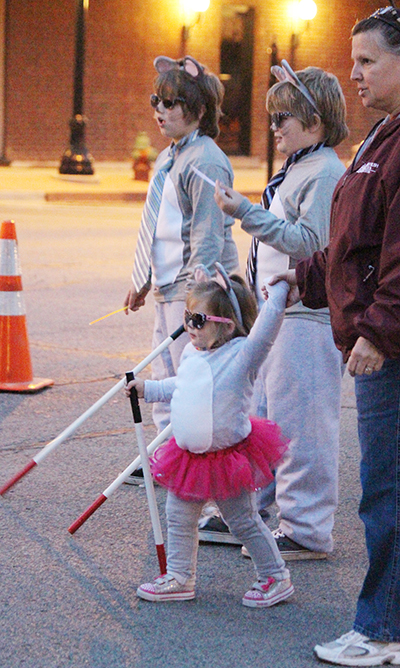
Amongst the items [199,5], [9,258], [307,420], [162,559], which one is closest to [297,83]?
[307,420]

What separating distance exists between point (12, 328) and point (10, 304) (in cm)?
16

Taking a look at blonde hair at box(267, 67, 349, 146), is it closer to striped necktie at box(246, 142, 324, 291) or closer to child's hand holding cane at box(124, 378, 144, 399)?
striped necktie at box(246, 142, 324, 291)

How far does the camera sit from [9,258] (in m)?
6.37

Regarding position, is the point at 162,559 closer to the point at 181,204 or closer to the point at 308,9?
the point at 181,204

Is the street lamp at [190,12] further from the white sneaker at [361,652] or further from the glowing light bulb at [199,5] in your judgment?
the white sneaker at [361,652]

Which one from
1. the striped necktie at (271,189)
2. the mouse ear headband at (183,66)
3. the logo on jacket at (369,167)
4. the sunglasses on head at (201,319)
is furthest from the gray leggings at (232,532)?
the mouse ear headband at (183,66)

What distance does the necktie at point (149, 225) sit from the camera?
459 cm

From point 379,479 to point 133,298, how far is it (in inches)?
81.1

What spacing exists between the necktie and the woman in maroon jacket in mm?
1657

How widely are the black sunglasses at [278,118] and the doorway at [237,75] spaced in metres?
23.3

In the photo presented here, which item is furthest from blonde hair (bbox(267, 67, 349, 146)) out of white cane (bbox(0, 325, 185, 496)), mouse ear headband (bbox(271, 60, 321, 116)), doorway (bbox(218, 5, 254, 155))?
doorway (bbox(218, 5, 254, 155))

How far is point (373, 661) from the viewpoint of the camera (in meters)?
3.03

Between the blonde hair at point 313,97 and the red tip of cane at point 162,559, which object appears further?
the blonde hair at point 313,97

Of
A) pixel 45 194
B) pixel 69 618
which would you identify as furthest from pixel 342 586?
pixel 45 194
